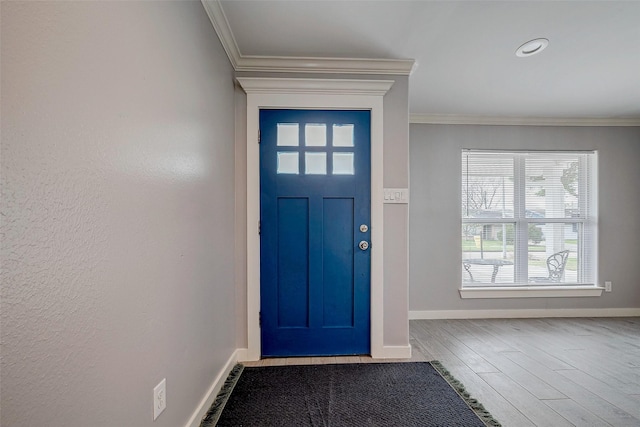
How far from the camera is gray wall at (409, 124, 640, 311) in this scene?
3.48 metres

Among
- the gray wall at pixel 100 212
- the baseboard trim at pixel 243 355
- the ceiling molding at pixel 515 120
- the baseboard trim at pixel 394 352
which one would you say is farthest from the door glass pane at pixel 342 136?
the baseboard trim at pixel 243 355

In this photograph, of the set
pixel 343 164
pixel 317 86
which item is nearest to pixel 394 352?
pixel 343 164

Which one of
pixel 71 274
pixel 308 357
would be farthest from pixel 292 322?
pixel 71 274

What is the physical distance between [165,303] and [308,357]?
4.97ft

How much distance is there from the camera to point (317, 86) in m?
2.34

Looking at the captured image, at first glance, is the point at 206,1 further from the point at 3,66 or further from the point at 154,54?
the point at 3,66

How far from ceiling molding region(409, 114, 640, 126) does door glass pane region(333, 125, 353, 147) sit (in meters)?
1.48

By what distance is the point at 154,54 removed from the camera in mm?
1124

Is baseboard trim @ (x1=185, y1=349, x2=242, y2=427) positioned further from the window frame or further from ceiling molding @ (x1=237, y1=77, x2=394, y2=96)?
the window frame

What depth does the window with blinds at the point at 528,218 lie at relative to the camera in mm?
3580

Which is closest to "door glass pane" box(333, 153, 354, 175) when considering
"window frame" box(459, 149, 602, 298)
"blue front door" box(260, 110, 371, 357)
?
"blue front door" box(260, 110, 371, 357)

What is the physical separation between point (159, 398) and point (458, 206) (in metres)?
3.39

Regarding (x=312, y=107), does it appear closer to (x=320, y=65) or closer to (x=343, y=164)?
(x=320, y=65)

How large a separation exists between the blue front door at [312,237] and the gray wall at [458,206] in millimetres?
1354
